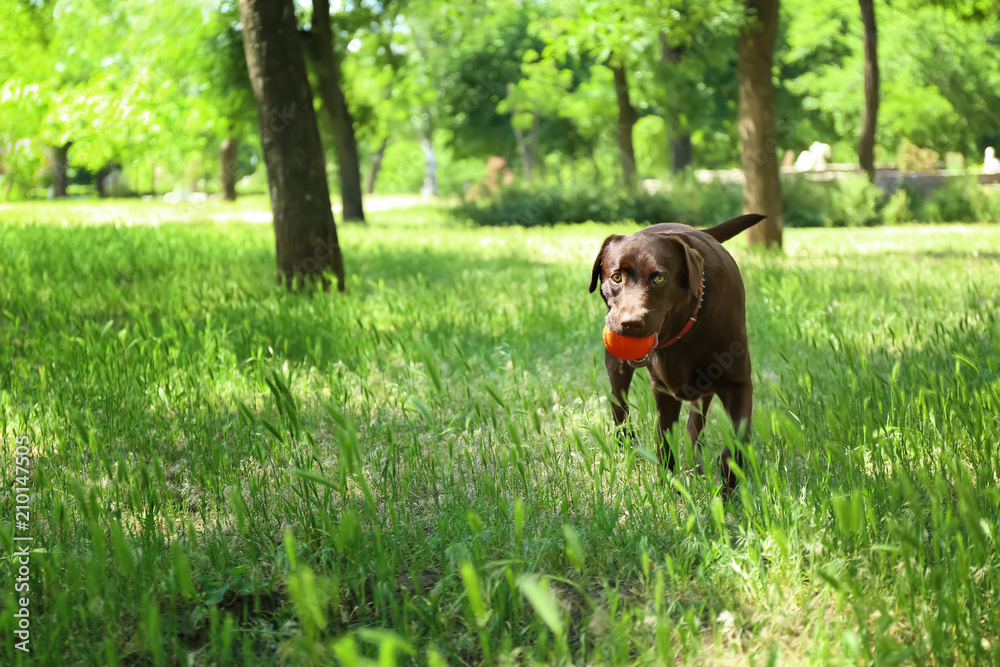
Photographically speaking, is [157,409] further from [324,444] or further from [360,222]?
[360,222]

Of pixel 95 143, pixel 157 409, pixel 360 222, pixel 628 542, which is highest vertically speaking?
pixel 95 143

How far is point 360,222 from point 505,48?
1926 centimetres

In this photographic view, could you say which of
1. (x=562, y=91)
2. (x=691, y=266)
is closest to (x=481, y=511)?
(x=691, y=266)

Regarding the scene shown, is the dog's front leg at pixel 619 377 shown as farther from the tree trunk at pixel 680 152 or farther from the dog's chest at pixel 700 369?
the tree trunk at pixel 680 152

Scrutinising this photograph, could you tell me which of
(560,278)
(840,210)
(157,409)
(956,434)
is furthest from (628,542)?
(840,210)

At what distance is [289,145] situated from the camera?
778 centimetres

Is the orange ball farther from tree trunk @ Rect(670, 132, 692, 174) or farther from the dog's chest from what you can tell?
tree trunk @ Rect(670, 132, 692, 174)

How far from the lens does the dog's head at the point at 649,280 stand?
257 cm

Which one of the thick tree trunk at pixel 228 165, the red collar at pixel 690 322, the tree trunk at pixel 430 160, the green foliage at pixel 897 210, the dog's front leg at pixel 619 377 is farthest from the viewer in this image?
the tree trunk at pixel 430 160

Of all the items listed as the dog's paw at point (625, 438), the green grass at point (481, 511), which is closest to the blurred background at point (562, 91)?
the green grass at point (481, 511)

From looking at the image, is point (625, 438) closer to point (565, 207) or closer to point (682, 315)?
point (682, 315)

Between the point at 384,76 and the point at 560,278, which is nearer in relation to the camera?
the point at 560,278

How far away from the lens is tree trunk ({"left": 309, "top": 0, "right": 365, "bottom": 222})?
18.4 metres

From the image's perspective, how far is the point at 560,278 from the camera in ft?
27.5
